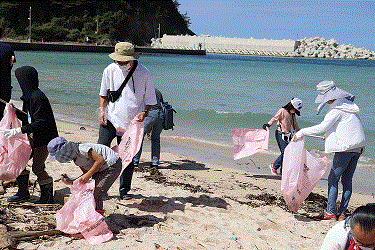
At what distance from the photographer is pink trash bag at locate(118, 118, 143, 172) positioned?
435 centimetres

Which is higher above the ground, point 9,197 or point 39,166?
point 39,166

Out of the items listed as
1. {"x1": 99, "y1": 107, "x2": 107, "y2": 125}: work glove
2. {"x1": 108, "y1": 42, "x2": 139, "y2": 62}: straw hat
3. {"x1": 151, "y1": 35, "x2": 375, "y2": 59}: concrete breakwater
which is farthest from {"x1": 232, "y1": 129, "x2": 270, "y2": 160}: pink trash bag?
{"x1": 151, "y1": 35, "x2": 375, "y2": 59}: concrete breakwater

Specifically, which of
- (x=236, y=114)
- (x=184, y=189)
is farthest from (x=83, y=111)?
(x=184, y=189)

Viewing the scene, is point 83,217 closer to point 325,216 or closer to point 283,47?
point 325,216

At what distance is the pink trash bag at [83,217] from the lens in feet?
11.8

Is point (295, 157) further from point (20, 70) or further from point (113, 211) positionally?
point (20, 70)

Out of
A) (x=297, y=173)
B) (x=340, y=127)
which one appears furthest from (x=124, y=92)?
(x=340, y=127)

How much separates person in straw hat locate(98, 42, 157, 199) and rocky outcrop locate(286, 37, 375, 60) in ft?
402

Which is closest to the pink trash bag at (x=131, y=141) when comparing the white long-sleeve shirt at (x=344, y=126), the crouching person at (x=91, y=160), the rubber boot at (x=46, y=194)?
the crouching person at (x=91, y=160)

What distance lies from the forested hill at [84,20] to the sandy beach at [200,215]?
76826 mm

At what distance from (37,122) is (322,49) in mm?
126188

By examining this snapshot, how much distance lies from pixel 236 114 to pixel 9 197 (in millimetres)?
11105

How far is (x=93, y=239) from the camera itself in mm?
3533

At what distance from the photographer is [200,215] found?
176 inches
